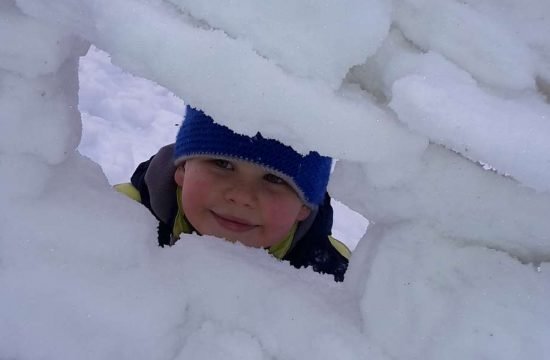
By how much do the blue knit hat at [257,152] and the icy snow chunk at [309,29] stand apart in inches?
39.5

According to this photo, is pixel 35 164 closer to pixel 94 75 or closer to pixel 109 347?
pixel 109 347

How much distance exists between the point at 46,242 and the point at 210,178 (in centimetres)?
97

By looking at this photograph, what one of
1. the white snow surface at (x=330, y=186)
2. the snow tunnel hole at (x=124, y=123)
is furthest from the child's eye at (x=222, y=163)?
the snow tunnel hole at (x=124, y=123)

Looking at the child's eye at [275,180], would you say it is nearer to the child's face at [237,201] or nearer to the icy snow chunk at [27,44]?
the child's face at [237,201]

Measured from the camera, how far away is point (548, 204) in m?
0.94

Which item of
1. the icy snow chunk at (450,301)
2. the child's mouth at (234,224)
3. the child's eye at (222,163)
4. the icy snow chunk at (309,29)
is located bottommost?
the child's mouth at (234,224)

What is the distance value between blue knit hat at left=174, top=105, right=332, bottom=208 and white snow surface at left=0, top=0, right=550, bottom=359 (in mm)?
713

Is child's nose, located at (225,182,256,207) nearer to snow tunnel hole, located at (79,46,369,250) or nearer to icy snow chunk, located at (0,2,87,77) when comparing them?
icy snow chunk, located at (0,2,87,77)

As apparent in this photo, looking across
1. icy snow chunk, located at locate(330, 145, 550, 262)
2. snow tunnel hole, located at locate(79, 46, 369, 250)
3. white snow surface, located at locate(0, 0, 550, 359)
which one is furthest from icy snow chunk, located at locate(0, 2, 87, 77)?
snow tunnel hole, located at locate(79, 46, 369, 250)

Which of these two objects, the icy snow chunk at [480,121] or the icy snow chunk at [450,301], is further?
the icy snow chunk at [450,301]

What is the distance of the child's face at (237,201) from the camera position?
1987 mm

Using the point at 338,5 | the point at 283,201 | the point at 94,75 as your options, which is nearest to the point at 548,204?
the point at 338,5

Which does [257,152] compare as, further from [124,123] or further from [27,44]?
[124,123]

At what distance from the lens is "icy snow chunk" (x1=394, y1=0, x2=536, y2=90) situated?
0.85 metres
